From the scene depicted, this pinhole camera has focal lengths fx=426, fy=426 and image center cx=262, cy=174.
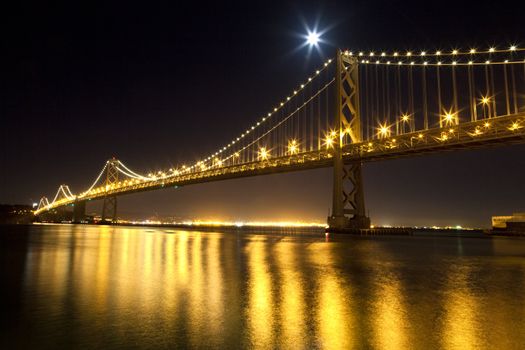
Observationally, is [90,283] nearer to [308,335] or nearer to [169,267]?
[169,267]

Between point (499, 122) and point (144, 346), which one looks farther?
point (499, 122)

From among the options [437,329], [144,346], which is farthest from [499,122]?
[144,346]

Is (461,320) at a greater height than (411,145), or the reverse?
(411,145)

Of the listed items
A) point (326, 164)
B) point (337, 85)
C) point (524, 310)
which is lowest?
point (524, 310)

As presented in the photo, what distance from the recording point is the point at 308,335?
504cm

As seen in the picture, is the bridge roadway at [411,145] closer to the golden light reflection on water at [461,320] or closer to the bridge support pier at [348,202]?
the bridge support pier at [348,202]

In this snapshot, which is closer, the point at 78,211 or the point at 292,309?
the point at 292,309

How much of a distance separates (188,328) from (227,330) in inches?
19.8

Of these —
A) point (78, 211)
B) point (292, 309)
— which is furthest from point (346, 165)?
point (78, 211)

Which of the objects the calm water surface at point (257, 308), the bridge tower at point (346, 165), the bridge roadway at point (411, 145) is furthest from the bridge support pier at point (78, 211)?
the calm water surface at point (257, 308)

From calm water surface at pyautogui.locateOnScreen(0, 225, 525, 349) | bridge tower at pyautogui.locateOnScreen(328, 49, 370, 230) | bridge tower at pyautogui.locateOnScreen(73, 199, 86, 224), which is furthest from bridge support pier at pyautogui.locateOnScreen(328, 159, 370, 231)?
bridge tower at pyautogui.locateOnScreen(73, 199, 86, 224)

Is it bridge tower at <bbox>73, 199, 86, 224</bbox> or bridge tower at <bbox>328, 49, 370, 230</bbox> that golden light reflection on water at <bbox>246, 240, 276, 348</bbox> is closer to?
bridge tower at <bbox>328, 49, 370, 230</bbox>

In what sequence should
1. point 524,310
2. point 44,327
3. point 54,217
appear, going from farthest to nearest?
point 54,217
point 524,310
point 44,327

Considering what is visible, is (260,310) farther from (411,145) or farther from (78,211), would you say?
(78,211)
